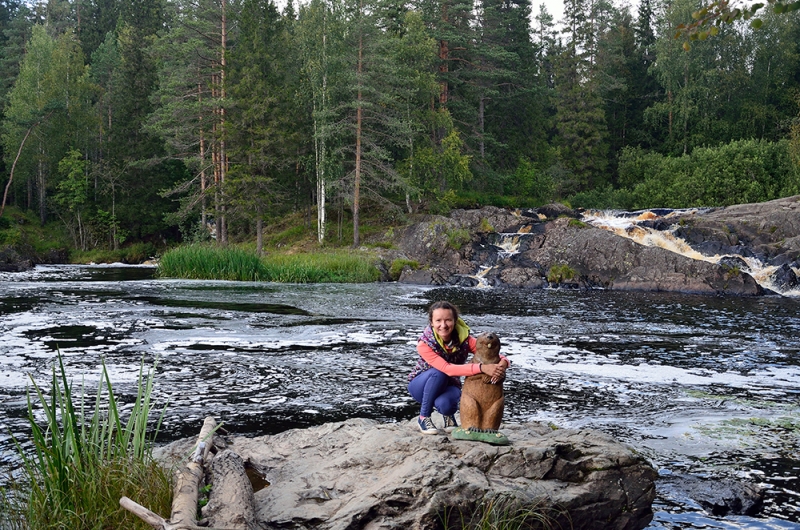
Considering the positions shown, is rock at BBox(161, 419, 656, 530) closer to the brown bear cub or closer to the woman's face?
the brown bear cub

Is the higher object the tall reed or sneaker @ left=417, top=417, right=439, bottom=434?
the tall reed

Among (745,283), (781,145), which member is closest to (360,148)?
(745,283)

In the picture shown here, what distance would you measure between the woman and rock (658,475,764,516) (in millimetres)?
1811

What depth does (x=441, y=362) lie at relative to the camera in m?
5.23

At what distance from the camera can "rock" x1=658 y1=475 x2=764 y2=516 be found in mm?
5086

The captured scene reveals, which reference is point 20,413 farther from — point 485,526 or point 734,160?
point 734,160

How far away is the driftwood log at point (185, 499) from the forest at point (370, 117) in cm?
2951

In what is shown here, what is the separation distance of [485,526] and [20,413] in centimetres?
579

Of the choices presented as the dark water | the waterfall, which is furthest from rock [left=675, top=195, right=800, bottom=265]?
the dark water

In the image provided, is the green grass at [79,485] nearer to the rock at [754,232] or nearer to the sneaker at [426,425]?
the sneaker at [426,425]

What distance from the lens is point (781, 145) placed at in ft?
128

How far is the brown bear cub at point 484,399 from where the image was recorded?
4863mm

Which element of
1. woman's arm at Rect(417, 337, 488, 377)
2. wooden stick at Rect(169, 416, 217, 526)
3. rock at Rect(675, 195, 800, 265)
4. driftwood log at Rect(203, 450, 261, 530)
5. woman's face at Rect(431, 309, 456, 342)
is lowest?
driftwood log at Rect(203, 450, 261, 530)

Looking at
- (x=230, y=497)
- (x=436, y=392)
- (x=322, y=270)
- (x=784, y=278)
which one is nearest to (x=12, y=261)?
(x=322, y=270)
